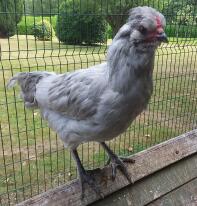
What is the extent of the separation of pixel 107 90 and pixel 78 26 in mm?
1896

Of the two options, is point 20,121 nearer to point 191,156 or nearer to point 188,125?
point 188,125

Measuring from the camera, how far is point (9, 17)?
11.8ft

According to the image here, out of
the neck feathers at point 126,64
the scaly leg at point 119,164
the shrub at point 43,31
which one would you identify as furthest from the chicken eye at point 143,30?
the shrub at point 43,31

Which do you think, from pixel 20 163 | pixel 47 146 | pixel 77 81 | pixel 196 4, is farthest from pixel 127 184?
pixel 196 4

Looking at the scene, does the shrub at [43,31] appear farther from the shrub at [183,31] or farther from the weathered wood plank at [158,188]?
the weathered wood plank at [158,188]

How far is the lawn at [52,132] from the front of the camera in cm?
404

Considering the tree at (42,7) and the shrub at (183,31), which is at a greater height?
the tree at (42,7)

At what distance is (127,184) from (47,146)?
2919 millimetres

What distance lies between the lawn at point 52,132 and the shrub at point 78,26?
11 centimetres

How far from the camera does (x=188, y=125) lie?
19.9 feet

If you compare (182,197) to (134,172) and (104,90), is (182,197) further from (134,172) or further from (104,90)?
(104,90)

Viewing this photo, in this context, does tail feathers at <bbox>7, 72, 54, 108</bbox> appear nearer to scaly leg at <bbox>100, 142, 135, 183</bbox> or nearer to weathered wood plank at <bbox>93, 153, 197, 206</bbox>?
scaly leg at <bbox>100, 142, 135, 183</bbox>

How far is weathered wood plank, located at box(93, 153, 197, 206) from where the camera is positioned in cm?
218

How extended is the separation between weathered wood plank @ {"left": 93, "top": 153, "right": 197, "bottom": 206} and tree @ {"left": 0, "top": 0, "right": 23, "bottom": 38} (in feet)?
6.61
